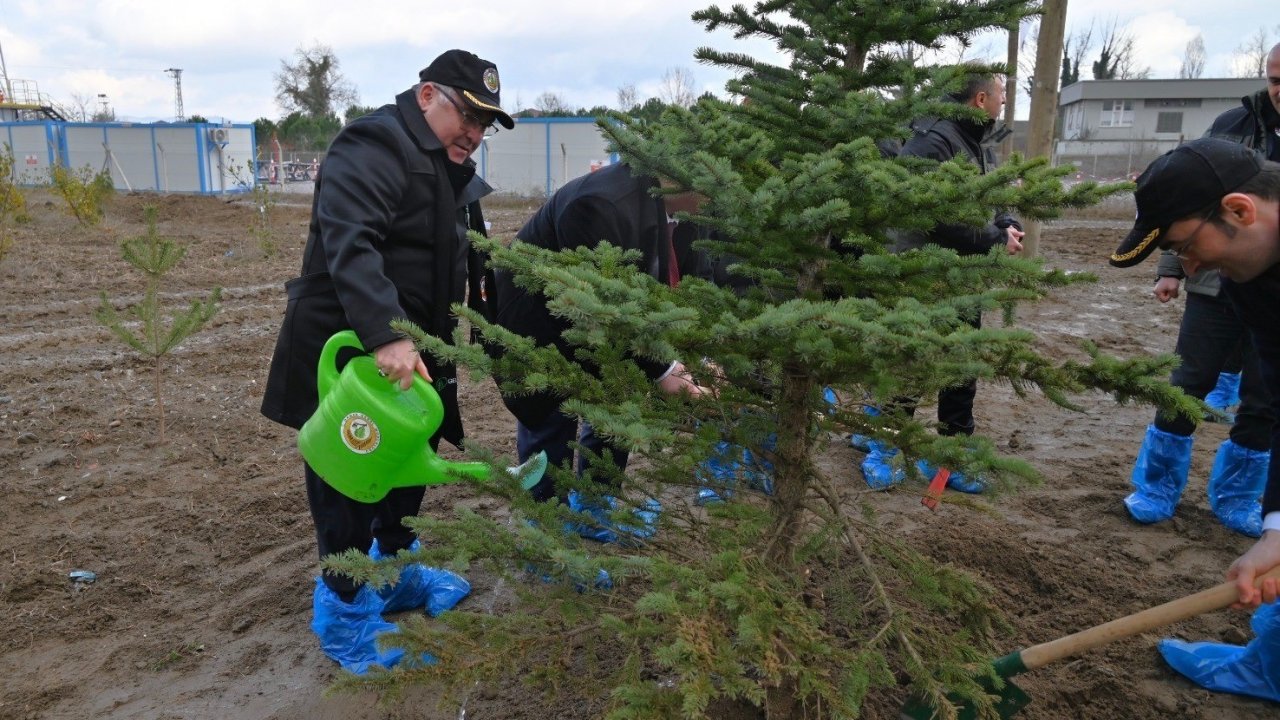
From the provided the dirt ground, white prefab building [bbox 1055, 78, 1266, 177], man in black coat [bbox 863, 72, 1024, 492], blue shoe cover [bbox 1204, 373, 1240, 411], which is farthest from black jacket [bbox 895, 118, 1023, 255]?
white prefab building [bbox 1055, 78, 1266, 177]

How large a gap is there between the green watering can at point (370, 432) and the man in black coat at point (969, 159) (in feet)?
6.44

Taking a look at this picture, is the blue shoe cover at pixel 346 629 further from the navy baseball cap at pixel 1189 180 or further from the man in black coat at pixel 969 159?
the navy baseball cap at pixel 1189 180

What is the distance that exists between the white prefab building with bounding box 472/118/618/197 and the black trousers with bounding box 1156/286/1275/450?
2909cm

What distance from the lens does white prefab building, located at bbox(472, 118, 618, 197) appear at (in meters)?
32.0

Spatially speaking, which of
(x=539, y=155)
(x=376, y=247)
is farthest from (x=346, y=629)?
(x=539, y=155)

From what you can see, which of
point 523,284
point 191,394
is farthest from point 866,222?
point 191,394

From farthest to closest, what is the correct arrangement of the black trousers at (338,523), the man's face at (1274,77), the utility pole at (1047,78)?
the utility pole at (1047,78)
the man's face at (1274,77)
the black trousers at (338,523)

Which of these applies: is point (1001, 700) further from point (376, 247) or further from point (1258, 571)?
point (376, 247)

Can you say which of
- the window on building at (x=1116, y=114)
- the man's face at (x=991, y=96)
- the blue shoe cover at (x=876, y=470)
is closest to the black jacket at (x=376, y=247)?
the blue shoe cover at (x=876, y=470)

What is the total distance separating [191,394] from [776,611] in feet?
16.8

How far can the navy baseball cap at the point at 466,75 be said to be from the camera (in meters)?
2.74

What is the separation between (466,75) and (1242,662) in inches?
124

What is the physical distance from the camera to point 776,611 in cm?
187

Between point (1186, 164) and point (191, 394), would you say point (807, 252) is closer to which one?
point (1186, 164)
